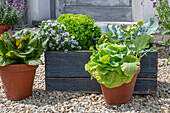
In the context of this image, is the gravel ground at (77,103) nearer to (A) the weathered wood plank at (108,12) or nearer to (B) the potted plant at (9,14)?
(B) the potted plant at (9,14)

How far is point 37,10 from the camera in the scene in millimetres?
4648

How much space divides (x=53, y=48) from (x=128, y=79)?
85cm

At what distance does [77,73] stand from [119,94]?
1.65 ft

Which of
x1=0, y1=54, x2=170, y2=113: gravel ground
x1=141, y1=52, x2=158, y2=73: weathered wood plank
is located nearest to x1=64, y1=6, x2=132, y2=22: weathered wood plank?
x1=0, y1=54, x2=170, y2=113: gravel ground

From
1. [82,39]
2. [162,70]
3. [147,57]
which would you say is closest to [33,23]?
[82,39]

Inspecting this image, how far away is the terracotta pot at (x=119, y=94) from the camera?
6.77 ft

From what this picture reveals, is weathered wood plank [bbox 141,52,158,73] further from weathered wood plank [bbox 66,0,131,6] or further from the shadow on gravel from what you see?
weathered wood plank [bbox 66,0,131,6]

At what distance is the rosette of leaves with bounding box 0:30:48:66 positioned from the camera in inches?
85.0

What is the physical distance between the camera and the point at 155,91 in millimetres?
2338

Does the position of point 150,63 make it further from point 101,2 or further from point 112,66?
point 101,2

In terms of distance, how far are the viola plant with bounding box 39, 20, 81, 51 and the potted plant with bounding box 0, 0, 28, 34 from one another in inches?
90.2

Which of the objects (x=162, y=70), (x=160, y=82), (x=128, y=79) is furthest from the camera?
(x=162, y=70)

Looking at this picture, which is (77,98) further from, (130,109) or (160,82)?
(160,82)

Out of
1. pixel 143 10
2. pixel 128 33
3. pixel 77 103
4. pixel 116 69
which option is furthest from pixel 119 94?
pixel 143 10
